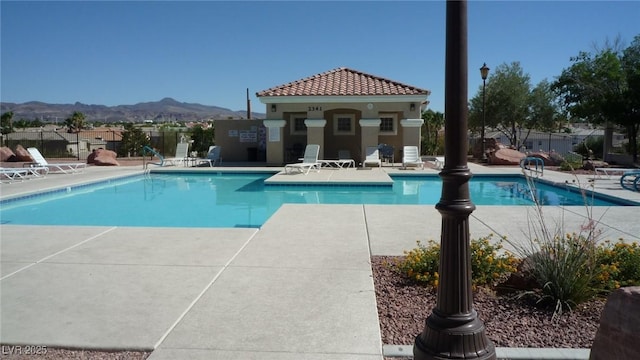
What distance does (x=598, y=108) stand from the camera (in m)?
23.0

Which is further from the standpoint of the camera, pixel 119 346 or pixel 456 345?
pixel 119 346

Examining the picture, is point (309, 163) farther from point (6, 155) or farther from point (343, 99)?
point (6, 155)

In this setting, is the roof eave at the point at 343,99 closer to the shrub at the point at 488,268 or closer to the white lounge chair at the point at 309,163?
the white lounge chair at the point at 309,163

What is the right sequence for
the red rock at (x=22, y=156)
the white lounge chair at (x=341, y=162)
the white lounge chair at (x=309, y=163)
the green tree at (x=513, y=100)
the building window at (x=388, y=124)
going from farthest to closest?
the green tree at (x=513, y=100), the red rock at (x=22, y=156), the building window at (x=388, y=124), the white lounge chair at (x=341, y=162), the white lounge chair at (x=309, y=163)

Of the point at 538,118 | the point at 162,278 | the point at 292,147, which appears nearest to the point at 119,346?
the point at 162,278

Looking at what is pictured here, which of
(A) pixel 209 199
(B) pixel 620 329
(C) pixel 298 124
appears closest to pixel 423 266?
(B) pixel 620 329

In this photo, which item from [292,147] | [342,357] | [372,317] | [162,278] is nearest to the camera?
[342,357]

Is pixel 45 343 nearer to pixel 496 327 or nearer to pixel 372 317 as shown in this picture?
pixel 372 317

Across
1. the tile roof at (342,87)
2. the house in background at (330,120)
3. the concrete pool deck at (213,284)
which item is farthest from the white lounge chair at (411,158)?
the concrete pool deck at (213,284)

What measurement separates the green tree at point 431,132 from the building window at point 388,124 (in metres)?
8.09

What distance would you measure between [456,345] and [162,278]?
341cm

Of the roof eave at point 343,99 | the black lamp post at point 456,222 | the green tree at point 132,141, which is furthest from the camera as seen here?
the green tree at point 132,141

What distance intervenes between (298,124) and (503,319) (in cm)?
1955

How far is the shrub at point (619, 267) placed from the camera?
13.0ft
